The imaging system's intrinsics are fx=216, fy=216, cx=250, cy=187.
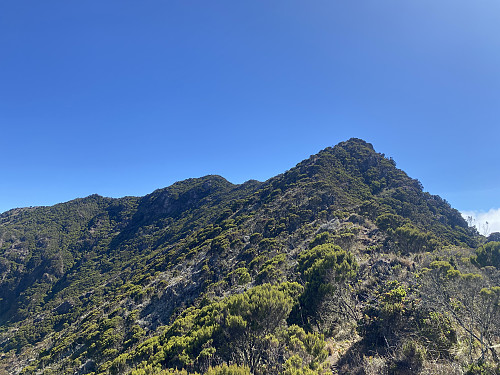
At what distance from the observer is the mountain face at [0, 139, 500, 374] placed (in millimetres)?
11039

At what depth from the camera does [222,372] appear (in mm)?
8297

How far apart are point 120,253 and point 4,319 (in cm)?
4059

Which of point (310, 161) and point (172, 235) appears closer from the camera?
point (310, 161)

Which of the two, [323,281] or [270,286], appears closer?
[270,286]

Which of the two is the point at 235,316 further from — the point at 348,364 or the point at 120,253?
the point at 120,253

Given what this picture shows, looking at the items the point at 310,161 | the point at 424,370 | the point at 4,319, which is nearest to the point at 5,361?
the point at 4,319

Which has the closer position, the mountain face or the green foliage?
the mountain face

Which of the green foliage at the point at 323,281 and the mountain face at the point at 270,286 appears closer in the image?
the mountain face at the point at 270,286

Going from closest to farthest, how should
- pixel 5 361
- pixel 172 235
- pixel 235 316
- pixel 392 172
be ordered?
pixel 235 316 < pixel 5 361 < pixel 392 172 < pixel 172 235

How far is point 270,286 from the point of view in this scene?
1525cm

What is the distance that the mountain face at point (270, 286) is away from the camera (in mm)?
11039

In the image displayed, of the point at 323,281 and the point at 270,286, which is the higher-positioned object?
the point at 270,286

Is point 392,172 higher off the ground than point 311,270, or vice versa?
point 392,172

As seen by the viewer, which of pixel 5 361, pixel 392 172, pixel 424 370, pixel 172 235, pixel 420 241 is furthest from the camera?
pixel 172 235
